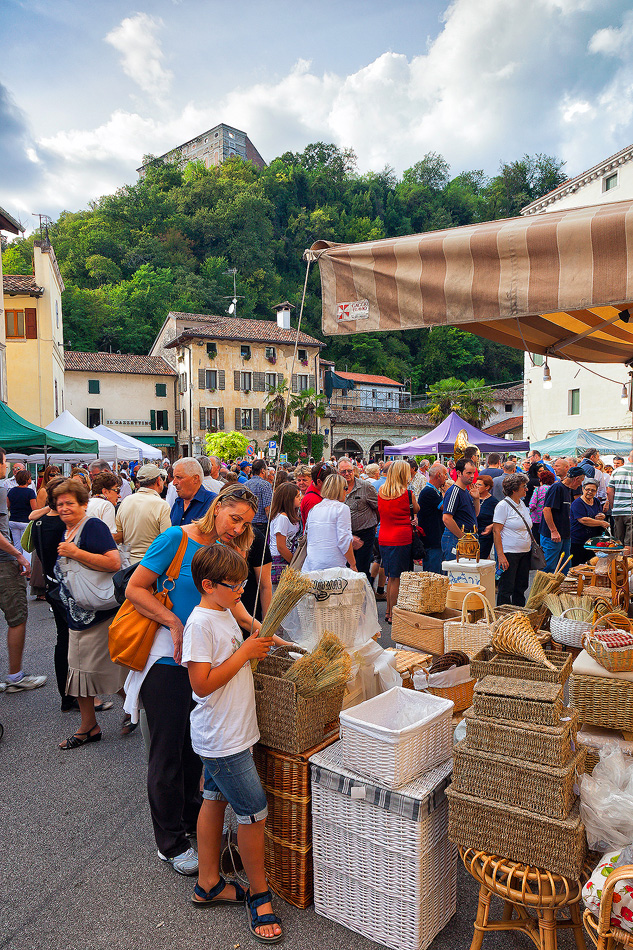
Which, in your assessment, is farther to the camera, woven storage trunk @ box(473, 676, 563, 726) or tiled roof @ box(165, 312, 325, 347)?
tiled roof @ box(165, 312, 325, 347)

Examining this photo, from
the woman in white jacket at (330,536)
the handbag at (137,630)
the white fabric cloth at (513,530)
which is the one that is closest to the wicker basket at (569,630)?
the woman in white jacket at (330,536)

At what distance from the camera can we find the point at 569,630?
331cm

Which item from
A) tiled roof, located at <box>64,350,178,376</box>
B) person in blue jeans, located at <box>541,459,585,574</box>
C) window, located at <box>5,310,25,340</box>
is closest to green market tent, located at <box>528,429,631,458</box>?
person in blue jeans, located at <box>541,459,585,574</box>

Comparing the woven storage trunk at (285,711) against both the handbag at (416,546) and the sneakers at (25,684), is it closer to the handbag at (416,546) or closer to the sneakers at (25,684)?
the sneakers at (25,684)

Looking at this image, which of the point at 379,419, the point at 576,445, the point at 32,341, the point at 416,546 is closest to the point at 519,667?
the point at 416,546

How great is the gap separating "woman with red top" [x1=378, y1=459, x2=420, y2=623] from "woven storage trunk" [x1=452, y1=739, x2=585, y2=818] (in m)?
4.35

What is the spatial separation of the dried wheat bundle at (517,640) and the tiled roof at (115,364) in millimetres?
42927

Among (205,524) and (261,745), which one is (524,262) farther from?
(261,745)

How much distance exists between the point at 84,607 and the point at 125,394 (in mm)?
41990

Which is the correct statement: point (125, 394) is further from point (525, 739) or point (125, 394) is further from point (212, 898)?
point (525, 739)

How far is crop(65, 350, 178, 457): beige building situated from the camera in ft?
137

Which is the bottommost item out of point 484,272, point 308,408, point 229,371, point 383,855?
point 383,855

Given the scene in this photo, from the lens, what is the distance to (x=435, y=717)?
93.8 inches

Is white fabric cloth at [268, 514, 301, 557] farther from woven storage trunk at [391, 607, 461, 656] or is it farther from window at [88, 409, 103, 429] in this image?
window at [88, 409, 103, 429]
